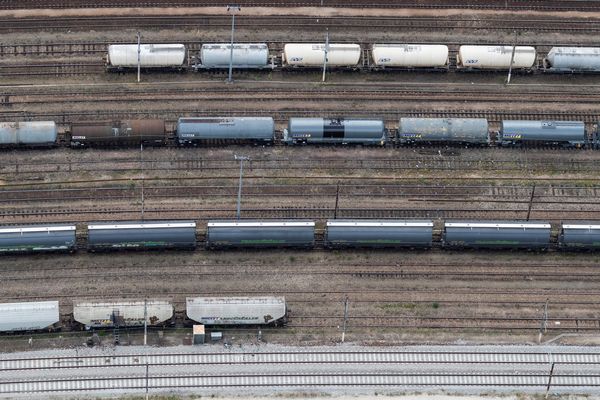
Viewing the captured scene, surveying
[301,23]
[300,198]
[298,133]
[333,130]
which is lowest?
[300,198]

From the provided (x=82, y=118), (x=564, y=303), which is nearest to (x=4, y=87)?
(x=82, y=118)

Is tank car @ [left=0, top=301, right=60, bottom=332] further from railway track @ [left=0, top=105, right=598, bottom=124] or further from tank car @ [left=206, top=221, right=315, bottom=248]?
railway track @ [left=0, top=105, right=598, bottom=124]

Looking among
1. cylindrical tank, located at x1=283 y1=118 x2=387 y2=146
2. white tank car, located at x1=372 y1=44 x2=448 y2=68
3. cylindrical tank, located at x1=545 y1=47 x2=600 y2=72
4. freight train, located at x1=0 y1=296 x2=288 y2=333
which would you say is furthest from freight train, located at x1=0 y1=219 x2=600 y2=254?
cylindrical tank, located at x1=545 y1=47 x2=600 y2=72

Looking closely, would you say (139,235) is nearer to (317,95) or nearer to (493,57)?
(317,95)

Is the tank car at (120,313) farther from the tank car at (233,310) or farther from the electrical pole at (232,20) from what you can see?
the electrical pole at (232,20)

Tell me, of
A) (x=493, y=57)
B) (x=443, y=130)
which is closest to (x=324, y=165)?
(x=443, y=130)

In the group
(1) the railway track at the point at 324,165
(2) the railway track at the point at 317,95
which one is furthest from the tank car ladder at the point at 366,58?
(1) the railway track at the point at 324,165
